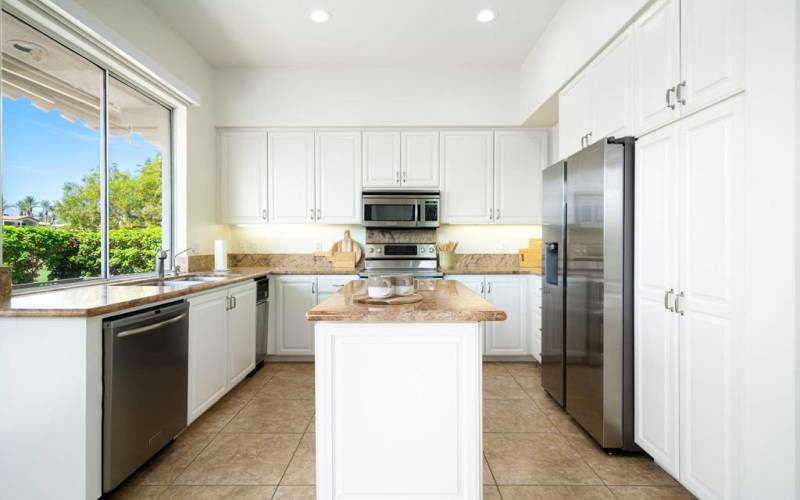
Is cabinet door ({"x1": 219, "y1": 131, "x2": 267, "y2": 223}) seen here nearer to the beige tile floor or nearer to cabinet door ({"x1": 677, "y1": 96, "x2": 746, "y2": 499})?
the beige tile floor

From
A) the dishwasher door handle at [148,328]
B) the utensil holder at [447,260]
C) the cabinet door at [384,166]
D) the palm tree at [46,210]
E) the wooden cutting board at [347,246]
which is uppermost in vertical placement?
the cabinet door at [384,166]

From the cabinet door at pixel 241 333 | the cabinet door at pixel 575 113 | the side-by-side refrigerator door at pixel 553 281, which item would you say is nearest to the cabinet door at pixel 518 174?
the cabinet door at pixel 575 113

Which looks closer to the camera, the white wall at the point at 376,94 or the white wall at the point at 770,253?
the white wall at the point at 770,253

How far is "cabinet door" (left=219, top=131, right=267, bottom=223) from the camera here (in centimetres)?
426

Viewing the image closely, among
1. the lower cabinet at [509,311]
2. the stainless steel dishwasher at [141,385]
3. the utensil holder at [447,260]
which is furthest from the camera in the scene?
the utensil holder at [447,260]

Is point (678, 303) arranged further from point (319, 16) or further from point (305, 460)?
point (319, 16)

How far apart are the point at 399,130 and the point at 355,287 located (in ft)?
7.53

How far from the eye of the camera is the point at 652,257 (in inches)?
80.5

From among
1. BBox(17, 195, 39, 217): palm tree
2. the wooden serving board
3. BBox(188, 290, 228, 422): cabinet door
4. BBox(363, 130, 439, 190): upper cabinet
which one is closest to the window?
BBox(17, 195, 39, 217): palm tree

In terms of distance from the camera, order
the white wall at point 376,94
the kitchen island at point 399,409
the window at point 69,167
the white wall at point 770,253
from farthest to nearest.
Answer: the white wall at point 376,94
the window at point 69,167
the kitchen island at point 399,409
the white wall at point 770,253

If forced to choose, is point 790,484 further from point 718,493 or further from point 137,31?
point 137,31

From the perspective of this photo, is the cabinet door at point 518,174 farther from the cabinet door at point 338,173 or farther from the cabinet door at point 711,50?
the cabinet door at point 711,50

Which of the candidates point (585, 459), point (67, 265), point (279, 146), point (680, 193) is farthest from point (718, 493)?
point (279, 146)

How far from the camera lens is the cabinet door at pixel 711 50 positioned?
1529 millimetres
